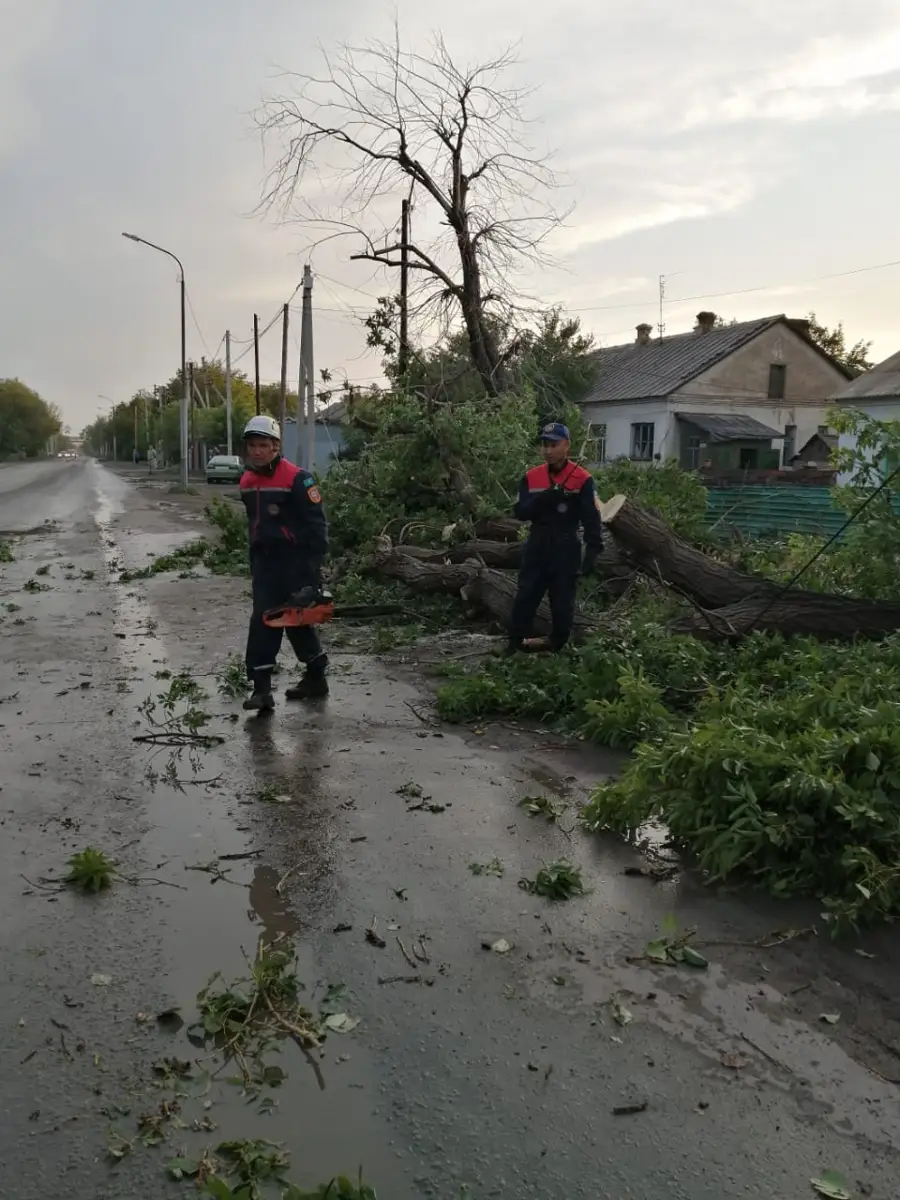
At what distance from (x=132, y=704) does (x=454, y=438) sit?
20.5 feet

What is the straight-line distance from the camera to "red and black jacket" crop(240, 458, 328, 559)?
6277 millimetres

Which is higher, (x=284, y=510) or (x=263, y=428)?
(x=263, y=428)

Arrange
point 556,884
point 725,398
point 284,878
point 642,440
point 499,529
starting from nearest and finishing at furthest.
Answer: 1. point 556,884
2. point 284,878
3. point 499,529
4. point 725,398
5. point 642,440

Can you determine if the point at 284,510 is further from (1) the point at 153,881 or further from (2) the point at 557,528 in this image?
(1) the point at 153,881

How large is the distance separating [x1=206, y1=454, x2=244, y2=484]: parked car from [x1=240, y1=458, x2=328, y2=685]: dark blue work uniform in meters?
43.0

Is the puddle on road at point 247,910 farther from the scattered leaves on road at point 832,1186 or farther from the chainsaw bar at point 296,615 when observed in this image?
the scattered leaves on road at point 832,1186

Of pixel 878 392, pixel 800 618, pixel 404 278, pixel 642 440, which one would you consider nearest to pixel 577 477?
pixel 800 618

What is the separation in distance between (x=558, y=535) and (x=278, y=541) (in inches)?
79.1

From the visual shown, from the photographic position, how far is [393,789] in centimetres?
Result: 500

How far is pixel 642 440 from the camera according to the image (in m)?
37.0

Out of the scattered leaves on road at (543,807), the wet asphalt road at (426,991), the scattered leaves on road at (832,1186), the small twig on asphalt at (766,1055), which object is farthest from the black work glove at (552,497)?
the scattered leaves on road at (832,1186)

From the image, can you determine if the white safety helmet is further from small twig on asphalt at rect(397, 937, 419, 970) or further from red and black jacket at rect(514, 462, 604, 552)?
small twig on asphalt at rect(397, 937, 419, 970)

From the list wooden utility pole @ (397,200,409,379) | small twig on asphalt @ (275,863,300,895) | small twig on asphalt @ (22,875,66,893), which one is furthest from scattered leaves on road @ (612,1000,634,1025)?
wooden utility pole @ (397,200,409,379)

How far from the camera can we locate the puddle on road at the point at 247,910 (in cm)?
248
